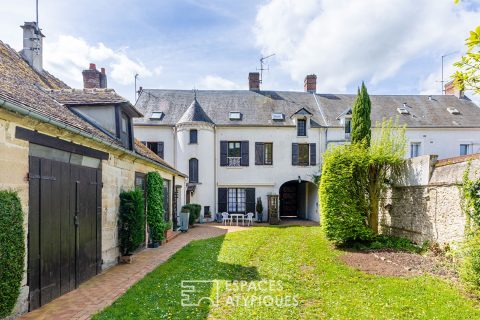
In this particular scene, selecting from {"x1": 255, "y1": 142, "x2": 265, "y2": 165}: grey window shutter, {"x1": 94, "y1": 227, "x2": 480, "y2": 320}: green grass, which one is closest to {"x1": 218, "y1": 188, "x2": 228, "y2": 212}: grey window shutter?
{"x1": 255, "y1": 142, "x2": 265, "y2": 165}: grey window shutter

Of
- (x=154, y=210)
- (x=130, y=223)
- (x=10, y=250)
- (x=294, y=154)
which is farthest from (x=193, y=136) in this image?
(x=10, y=250)

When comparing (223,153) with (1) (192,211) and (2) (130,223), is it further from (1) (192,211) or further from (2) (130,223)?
(2) (130,223)

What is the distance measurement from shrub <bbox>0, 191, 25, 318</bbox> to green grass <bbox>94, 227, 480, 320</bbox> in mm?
1177

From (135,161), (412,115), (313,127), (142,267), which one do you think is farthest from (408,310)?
(412,115)

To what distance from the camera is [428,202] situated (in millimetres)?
9117

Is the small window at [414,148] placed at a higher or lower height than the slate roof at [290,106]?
lower

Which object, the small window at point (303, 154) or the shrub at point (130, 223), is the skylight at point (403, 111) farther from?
the shrub at point (130, 223)

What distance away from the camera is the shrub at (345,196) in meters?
9.93

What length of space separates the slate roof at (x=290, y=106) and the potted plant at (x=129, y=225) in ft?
40.8

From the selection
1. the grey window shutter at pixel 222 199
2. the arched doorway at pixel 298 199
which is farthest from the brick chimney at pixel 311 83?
the grey window shutter at pixel 222 199

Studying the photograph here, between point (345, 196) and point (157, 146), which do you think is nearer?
point (345, 196)

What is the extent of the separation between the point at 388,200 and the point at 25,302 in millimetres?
11005

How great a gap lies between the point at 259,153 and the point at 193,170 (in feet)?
14.6

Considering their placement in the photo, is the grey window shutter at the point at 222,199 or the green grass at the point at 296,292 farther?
the grey window shutter at the point at 222,199
